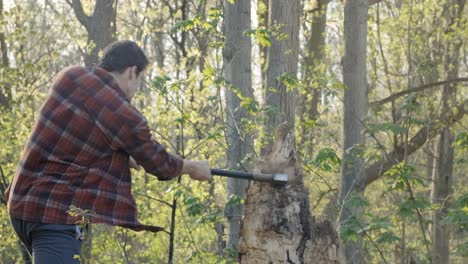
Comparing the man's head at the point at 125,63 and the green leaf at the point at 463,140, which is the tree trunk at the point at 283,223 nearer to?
the man's head at the point at 125,63

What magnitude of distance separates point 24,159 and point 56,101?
320 mm

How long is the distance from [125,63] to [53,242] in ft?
3.07

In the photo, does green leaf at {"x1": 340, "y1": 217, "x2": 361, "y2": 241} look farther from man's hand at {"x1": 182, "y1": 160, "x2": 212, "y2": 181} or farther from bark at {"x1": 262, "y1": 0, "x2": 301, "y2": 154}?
bark at {"x1": 262, "y1": 0, "x2": 301, "y2": 154}

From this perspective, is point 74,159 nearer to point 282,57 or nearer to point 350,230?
point 350,230

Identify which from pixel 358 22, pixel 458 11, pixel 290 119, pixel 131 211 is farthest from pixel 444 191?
pixel 131 211

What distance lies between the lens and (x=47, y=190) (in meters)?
3.75

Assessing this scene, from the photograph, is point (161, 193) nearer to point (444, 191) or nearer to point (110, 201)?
point (444, 191)

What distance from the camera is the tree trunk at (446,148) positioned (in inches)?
532

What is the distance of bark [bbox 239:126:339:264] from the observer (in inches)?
179

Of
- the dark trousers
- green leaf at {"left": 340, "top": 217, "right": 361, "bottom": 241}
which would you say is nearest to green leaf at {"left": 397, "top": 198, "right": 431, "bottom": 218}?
green leaf at {"left": 340, "top": 217, "right": 361, "bottom": 241}

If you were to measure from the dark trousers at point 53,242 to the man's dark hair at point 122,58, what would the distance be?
81 cm

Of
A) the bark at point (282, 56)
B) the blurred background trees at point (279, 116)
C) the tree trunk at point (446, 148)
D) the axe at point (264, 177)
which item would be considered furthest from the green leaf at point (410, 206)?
the tree trunk at point (446, 148)

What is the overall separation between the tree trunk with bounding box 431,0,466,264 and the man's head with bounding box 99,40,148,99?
9895mm

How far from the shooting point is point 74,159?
12.3 ft
